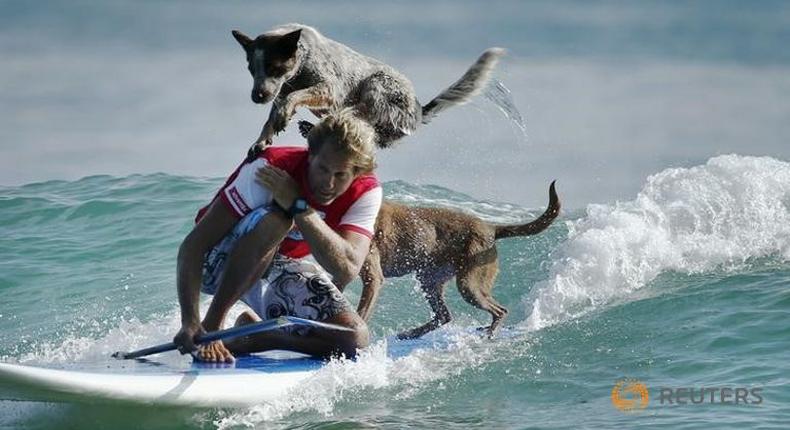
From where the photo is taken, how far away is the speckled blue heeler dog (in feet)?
23.2

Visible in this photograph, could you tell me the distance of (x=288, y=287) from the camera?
19.6 ft

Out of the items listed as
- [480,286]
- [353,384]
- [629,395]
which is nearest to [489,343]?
[480,286]

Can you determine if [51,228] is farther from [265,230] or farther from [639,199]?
[265,230]

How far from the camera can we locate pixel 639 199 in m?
10.6

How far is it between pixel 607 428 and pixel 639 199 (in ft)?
17.6

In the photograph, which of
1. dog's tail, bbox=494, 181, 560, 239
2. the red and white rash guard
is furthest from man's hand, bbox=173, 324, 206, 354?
dog's tail, bbox=494, 181, 560, 239

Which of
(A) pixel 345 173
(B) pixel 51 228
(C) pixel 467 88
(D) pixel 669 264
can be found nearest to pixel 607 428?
(A) pixel 345 173

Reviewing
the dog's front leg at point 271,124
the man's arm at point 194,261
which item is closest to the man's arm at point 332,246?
the man's arm at point 194,261

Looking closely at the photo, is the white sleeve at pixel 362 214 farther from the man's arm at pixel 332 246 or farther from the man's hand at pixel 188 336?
the man's hand at pixel 188 336

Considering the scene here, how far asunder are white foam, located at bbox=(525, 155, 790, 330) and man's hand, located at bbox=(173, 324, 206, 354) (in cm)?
340

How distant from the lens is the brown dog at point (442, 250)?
27.9 feet

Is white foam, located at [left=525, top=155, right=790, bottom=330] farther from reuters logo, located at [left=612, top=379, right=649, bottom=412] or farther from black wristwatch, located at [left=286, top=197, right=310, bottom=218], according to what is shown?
black wristwatch, located at [left=286, top=197, right=310, bottom=218]

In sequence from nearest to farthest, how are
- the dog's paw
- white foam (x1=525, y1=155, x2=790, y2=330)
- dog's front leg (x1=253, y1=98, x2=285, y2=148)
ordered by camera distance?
dog's front leg (x1=253, y1=98, x2=285, y2=148) < the dog's paw < white foam (x1=525, y1=155, x2=790, y2=330)

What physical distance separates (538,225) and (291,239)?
2.98 m
